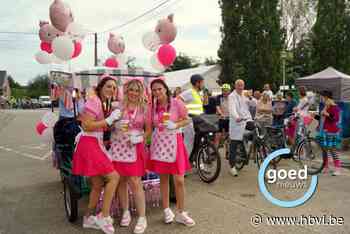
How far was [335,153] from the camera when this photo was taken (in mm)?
6891

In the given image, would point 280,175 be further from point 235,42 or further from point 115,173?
point 235,42

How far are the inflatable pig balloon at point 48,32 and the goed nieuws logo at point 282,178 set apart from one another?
4083 millimetres

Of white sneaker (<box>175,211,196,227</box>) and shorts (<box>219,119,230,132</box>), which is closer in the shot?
white sneaker (<box>175,211,196,227</box>)

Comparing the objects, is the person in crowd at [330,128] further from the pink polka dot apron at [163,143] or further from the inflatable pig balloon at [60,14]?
the inflatable pig balloon at [60,14]

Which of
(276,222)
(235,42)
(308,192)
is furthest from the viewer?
(235,42)

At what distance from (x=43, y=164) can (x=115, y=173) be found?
5327 mm

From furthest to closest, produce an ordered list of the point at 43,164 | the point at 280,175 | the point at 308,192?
the point at 43,164 → the point at 280,175 → the point at 308,192

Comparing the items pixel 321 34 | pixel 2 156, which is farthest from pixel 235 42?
pixel 2 156

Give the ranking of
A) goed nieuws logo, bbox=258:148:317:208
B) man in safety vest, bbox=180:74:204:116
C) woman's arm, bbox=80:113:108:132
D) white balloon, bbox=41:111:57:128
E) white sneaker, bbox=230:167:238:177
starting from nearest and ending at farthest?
woman's arm, bbox=80:113:108:132, goed nieuws logo, bbox=258:148:317:208, white balloon, bbox=41:111:57:128, man in safety vest, bbox=180:74:204:116, white sneaker, bbox=230:167:238:177

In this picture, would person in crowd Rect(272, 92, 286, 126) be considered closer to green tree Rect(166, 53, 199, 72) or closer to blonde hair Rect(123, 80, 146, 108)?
blonde hair Rect(123, 80, 146, 108)

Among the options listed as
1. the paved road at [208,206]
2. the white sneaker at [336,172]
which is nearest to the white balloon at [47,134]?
the paved road at [208,206]

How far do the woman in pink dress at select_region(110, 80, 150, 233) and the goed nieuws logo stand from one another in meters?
2.12

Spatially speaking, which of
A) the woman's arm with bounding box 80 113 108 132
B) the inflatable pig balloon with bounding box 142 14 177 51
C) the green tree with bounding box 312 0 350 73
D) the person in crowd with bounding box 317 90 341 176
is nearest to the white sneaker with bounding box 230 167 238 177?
the person in crowd with bounding box 317 90 341 176

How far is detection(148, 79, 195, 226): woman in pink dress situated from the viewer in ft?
13.8
